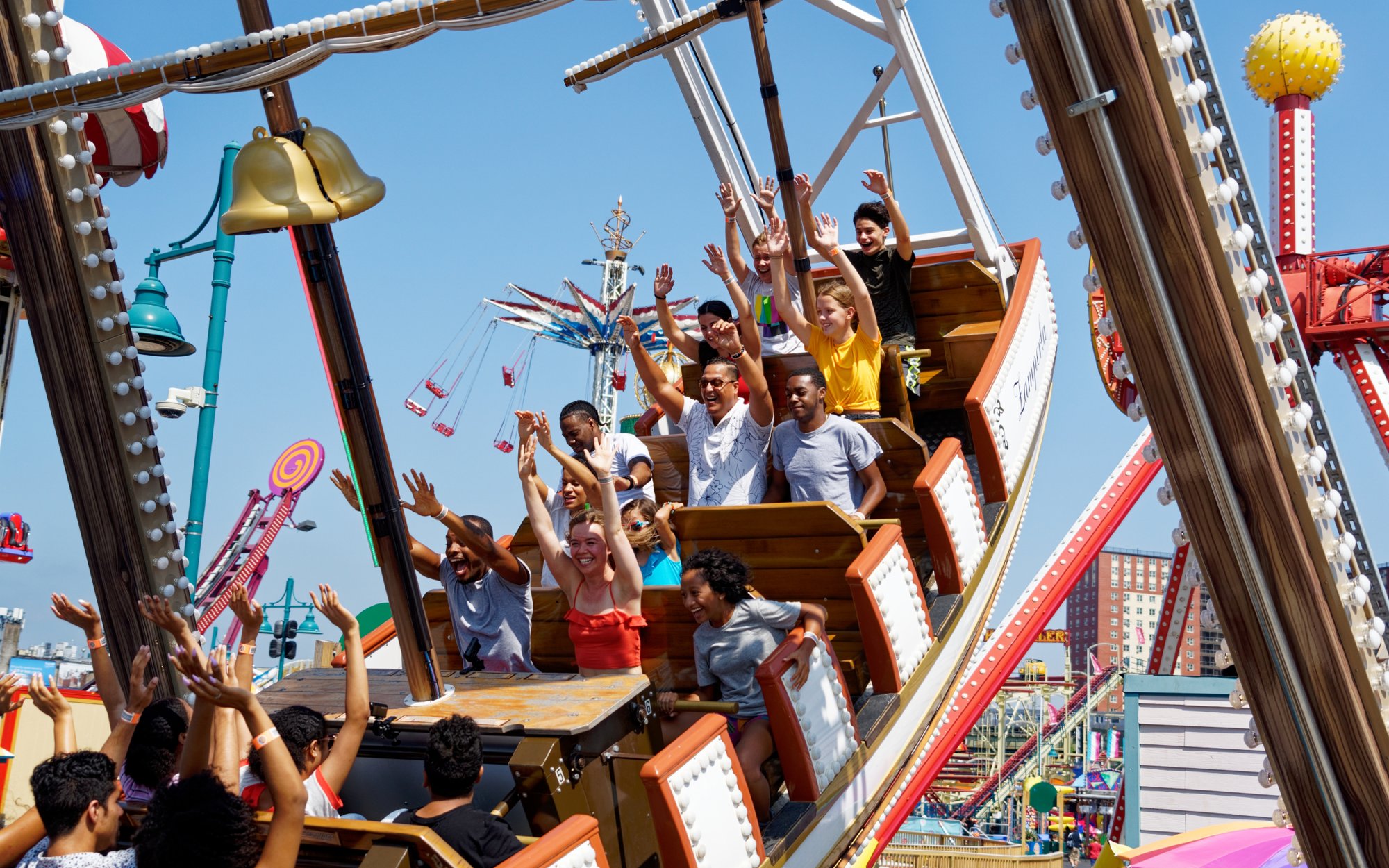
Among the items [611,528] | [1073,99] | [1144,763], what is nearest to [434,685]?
[611,528]

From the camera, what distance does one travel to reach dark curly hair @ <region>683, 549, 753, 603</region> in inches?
149

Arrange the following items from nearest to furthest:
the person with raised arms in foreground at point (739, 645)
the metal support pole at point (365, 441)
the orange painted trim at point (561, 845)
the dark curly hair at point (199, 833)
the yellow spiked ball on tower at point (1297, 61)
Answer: the dark curly hair at point (199, 833) < the orange painted trim at point (561, 845) < the metal support pole at point (365, 441) < the person with raised arms in foreground at point (739, 645) < the yellow spiked ball on tower at point (1297, 61)

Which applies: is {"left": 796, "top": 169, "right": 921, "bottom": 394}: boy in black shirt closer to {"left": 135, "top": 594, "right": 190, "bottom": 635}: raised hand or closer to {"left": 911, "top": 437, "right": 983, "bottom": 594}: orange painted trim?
{"left": 911, "top": 437, "right": 983, "bottom": 594}: orange painted trim

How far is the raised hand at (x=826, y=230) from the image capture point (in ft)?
17.3

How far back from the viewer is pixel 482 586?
433 cm

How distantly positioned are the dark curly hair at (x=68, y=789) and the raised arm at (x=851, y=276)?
3.27 m

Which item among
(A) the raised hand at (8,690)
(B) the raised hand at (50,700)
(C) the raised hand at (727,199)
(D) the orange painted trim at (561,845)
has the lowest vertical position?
(D) the orange painted trim at (561,845)

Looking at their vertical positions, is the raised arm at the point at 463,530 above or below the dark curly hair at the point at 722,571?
above

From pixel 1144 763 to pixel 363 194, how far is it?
435 inches

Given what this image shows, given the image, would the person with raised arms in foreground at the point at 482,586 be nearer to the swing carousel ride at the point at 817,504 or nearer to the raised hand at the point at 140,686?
the swing carousel ride at the point at 817,504

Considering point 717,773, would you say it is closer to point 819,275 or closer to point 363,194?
point 363,194

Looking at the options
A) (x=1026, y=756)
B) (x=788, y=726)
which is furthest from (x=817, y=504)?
(x=1026, y=756)

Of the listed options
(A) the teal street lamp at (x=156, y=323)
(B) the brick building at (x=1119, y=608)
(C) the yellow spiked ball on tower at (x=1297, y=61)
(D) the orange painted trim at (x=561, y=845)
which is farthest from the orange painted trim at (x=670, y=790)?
(B) the brick building at (x=1119, y=608)

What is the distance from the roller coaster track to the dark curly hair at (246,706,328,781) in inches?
1042
